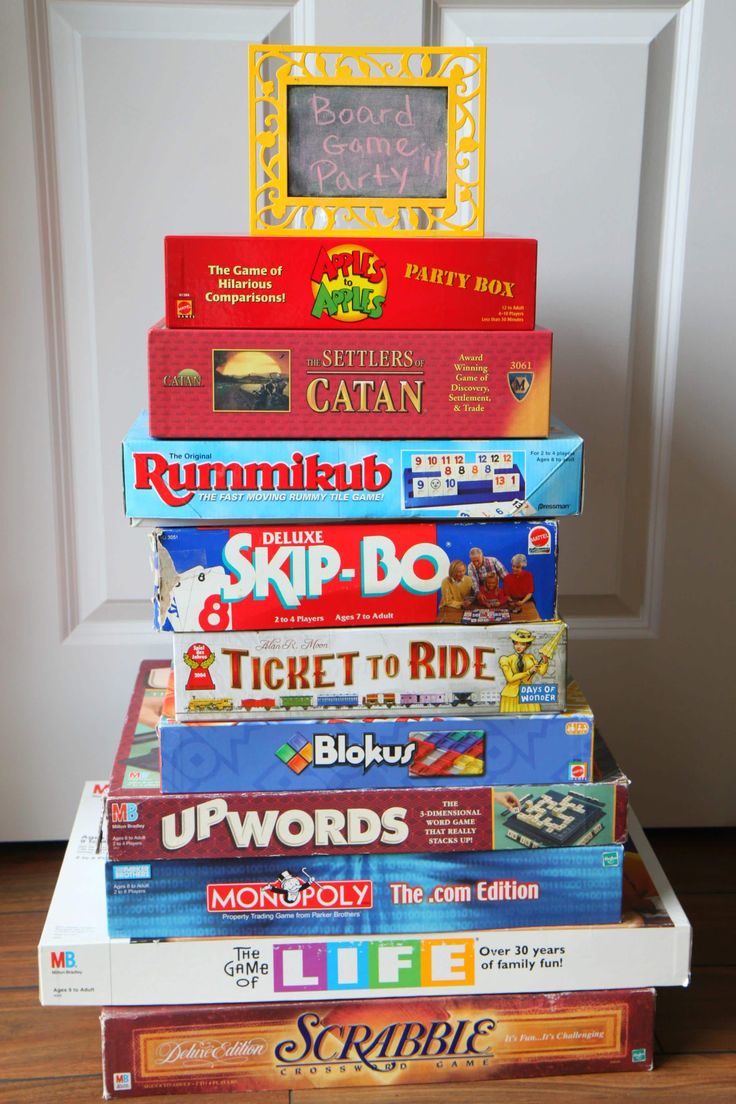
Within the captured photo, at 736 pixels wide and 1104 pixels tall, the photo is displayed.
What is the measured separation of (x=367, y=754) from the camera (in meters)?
0.82

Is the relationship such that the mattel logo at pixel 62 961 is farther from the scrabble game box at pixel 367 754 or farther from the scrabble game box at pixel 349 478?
the scrabble game box at pixel 349 478

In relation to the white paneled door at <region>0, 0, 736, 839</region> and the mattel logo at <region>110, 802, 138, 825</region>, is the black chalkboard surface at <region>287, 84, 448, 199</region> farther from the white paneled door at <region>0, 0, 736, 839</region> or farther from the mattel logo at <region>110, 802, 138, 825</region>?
the mattel logo at <region>110, 802, 138, 825</region>

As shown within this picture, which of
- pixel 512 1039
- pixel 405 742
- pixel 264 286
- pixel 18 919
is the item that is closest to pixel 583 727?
pixel 405 742

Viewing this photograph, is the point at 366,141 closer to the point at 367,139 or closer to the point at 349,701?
the point at 367,139

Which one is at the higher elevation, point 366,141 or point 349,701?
point 366,141

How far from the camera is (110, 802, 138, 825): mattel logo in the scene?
81 cm

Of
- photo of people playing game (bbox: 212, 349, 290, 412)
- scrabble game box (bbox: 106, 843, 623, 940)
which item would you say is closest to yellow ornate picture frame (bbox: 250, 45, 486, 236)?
photo of people playing game (bbox: 212, 349, 290, 412)

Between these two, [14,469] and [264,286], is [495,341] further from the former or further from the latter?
[14,469]

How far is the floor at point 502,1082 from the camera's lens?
0.84 m

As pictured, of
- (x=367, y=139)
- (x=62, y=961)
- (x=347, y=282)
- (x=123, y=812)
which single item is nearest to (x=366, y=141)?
(x=367, y=139)

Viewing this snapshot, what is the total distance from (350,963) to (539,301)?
0.61 m

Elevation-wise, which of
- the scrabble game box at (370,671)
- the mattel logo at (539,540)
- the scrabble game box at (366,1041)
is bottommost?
the scrabble game box at (366,1041)

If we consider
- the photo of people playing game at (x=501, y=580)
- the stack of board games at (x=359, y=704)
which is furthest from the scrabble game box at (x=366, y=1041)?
the photo of people playing game at (x=501, y=580)

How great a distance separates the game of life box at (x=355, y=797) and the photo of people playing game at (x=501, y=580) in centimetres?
8
